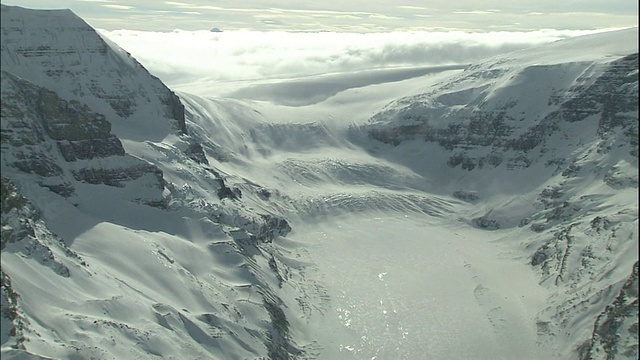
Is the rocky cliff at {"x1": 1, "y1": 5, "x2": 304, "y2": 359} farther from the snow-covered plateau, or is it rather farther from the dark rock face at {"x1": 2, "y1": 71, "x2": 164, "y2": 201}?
the snow-covered plateau

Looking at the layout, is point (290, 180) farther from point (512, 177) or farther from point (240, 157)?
point (512, 177)

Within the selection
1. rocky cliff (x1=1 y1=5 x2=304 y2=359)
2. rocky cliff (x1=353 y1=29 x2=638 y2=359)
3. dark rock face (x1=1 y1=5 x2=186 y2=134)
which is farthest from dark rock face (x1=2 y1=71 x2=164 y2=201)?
rocky cliff (x1=353 y1=29 x2=638 y2=359)

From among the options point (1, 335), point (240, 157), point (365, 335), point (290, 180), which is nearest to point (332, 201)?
point (290, 180)

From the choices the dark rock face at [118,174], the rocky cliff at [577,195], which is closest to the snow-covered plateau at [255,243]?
the dark rock face at [118,174]

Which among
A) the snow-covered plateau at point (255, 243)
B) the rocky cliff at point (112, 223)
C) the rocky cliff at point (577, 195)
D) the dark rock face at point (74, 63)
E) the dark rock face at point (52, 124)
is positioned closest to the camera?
the rocky cliff at point (112, 223)

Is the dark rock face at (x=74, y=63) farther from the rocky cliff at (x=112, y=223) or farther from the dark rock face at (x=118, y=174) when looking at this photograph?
the dark rock face at (x=118, y=174)

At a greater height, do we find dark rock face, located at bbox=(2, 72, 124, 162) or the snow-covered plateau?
dark rock face, located at bbox=(2, 72, 124, 162)

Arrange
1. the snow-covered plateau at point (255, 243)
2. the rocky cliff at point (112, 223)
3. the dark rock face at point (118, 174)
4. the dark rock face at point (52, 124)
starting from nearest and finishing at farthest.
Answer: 1. the rocky cliff at point (112, 223)
2. the snow-covered plateau at point (255, 243)
3. the dark rock face at point (52, 124)
4. the dark rock face at point (118, 174)

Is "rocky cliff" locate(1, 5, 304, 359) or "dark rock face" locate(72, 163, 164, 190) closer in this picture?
"rocky cliff" locate(1, 5, 304, 359)
